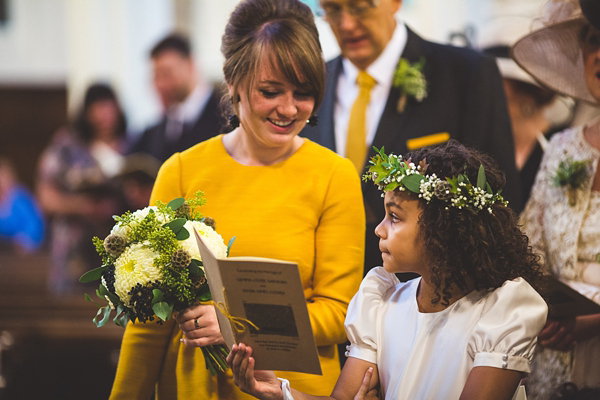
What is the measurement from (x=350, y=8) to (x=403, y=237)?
1098mm

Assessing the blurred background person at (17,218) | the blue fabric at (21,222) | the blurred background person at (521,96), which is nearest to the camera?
the blurred background person at (521,96)

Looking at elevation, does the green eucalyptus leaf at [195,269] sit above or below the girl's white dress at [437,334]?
above

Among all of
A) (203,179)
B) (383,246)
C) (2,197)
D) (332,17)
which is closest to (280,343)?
(383,246)

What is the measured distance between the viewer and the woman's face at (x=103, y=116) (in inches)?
218

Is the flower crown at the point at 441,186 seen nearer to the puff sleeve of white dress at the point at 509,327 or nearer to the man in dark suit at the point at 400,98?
the puff sleeve of white dress at the point at 509,327

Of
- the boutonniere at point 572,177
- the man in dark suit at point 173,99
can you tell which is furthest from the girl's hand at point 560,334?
the man in dark suit at point 173,99

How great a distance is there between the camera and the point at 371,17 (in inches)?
103

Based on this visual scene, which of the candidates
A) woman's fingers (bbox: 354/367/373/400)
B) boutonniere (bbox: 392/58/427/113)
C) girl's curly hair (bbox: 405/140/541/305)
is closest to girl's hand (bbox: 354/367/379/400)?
woman's fingers (bbox: 354/367/373/400)

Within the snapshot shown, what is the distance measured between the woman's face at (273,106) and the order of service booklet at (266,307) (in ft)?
1.48

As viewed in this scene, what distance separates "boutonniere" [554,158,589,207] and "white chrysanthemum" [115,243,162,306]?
1543 millimetres

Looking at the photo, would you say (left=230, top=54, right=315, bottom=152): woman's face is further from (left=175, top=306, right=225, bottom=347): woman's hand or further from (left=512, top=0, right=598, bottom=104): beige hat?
(left=512, top=0, right=598, bottom=104): beige hat

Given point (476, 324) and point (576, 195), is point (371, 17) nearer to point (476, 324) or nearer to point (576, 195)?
point (576, 195)

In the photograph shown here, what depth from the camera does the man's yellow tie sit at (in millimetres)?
2590

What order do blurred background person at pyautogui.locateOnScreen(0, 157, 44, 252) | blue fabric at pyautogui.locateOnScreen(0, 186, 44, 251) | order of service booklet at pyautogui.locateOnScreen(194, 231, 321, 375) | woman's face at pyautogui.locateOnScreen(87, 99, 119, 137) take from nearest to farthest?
order of service booklet at pyautogui.locateOnScreen(194, 231, 321, 375) → woman's face at pyautogui.locateOnScreen(87, 99, 119, 137) → blurred background person at pyautogui.locateOnScreen(0, 157, 44, 252) → blue fabric at pyautogui.locateOnScreen(0, 186, 44, 251)
